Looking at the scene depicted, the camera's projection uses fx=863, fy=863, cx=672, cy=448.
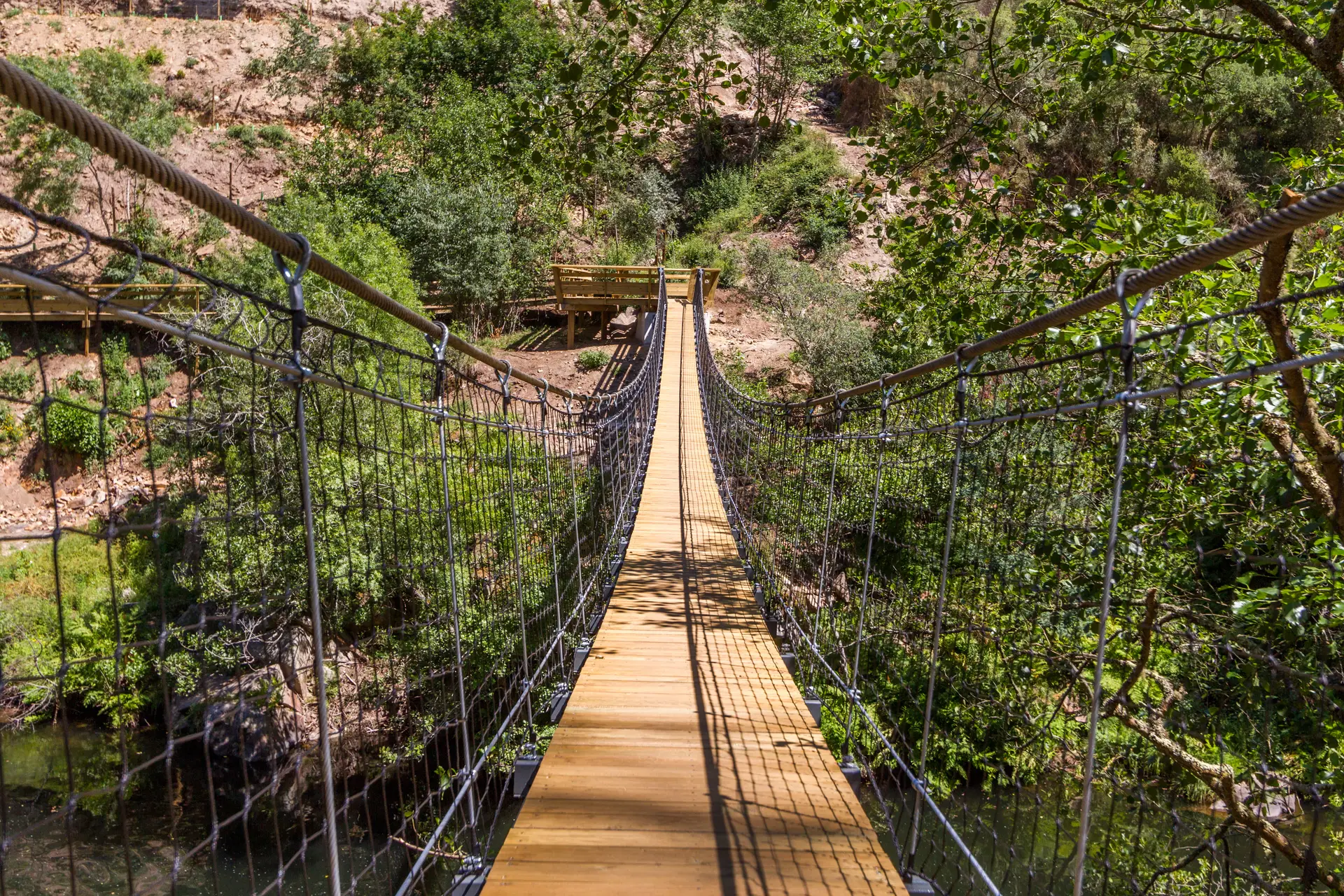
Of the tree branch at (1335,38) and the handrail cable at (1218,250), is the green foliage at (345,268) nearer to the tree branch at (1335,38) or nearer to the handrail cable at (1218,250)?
the tree branch at (1335,38)

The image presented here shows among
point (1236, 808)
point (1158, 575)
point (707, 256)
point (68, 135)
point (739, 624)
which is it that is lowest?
point (1236, 808)

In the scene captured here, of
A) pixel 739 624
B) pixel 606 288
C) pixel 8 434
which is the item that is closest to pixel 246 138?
pixel 606 288

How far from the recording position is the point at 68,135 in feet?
46.9

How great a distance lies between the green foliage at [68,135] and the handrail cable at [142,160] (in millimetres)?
16097

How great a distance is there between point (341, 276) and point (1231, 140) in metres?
17.2

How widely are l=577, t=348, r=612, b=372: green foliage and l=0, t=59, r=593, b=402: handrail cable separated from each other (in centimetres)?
1164

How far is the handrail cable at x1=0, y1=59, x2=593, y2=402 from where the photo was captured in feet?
2.25

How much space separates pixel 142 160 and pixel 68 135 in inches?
676

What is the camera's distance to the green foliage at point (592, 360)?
42.3ft

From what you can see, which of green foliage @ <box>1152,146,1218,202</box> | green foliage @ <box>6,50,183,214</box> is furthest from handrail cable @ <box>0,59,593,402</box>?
green foliage @ <box>6,50,183,214</box>

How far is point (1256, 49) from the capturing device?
3174 mm

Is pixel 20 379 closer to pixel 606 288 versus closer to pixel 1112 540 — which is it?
pixel 606 288

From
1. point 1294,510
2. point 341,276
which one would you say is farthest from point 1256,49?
point 341,276

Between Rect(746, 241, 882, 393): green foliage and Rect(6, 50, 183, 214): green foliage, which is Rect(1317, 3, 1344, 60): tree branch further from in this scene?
Rect(6, 50, 183, 214): green foliage
